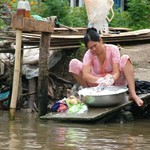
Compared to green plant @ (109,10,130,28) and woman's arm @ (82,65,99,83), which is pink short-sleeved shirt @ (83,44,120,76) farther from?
green plant @ (109,10,130,28)

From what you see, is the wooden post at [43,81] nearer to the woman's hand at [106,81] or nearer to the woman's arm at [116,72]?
the woman's hand at [106,81]

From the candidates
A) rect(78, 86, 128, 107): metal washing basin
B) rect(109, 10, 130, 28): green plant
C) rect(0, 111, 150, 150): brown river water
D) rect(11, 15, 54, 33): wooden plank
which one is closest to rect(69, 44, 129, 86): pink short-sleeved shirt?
rect(78, 86, 128, 107): metal washing basin

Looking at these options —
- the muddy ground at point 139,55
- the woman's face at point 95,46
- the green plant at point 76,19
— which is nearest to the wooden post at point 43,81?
the woman's face at point 95,46

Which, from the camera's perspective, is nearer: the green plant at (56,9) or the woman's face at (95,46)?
the woman's face at (95,46)

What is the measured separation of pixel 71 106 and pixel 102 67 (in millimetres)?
702

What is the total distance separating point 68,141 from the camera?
6395mm

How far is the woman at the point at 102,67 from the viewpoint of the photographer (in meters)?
8.22

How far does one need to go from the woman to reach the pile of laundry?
1.05 ft

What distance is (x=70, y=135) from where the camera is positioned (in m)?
6.88

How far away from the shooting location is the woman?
822cm

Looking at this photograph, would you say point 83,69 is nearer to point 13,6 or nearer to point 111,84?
point 111,84

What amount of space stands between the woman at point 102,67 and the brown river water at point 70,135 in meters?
0.60

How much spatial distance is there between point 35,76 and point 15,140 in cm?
396

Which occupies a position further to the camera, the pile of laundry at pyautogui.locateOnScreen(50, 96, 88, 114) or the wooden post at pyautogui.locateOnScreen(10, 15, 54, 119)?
the pile of laundry at pyautogui.locateOnScreen(50, 96, 88, 114)
